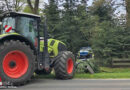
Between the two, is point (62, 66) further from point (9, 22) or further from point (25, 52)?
point (9, 22)

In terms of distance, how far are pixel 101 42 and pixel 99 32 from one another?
88 cm

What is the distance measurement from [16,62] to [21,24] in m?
1.69

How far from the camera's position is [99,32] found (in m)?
14.5

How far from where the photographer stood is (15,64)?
Result: 7320 millimetres

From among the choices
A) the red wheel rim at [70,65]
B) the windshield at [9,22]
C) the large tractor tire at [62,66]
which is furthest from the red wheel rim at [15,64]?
the red wheel rim at [70,65]

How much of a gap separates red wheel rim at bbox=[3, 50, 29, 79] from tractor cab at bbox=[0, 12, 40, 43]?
3.59 feet

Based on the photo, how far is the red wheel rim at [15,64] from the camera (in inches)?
277

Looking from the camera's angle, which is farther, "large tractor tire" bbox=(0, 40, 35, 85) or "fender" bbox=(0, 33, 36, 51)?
"fender" bbox=(0, 33, 36, 51)

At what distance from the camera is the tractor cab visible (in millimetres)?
7820

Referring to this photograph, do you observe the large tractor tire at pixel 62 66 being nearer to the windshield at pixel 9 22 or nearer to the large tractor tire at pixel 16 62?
the large tractor tire at pixel 16 62

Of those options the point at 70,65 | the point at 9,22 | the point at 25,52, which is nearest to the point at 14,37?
the point at 25,52

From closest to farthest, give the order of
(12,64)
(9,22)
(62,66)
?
(12,64) → (9,22) → (62,66)

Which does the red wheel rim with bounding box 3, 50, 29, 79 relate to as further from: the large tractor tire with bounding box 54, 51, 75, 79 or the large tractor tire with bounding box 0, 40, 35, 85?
the large tractor tire with bounding box 54, 51, 75, 79

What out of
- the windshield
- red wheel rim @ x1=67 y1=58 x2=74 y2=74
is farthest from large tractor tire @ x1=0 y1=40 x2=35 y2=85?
red wheel rim @ x1=67 y1=58 x2=74 y2=74
